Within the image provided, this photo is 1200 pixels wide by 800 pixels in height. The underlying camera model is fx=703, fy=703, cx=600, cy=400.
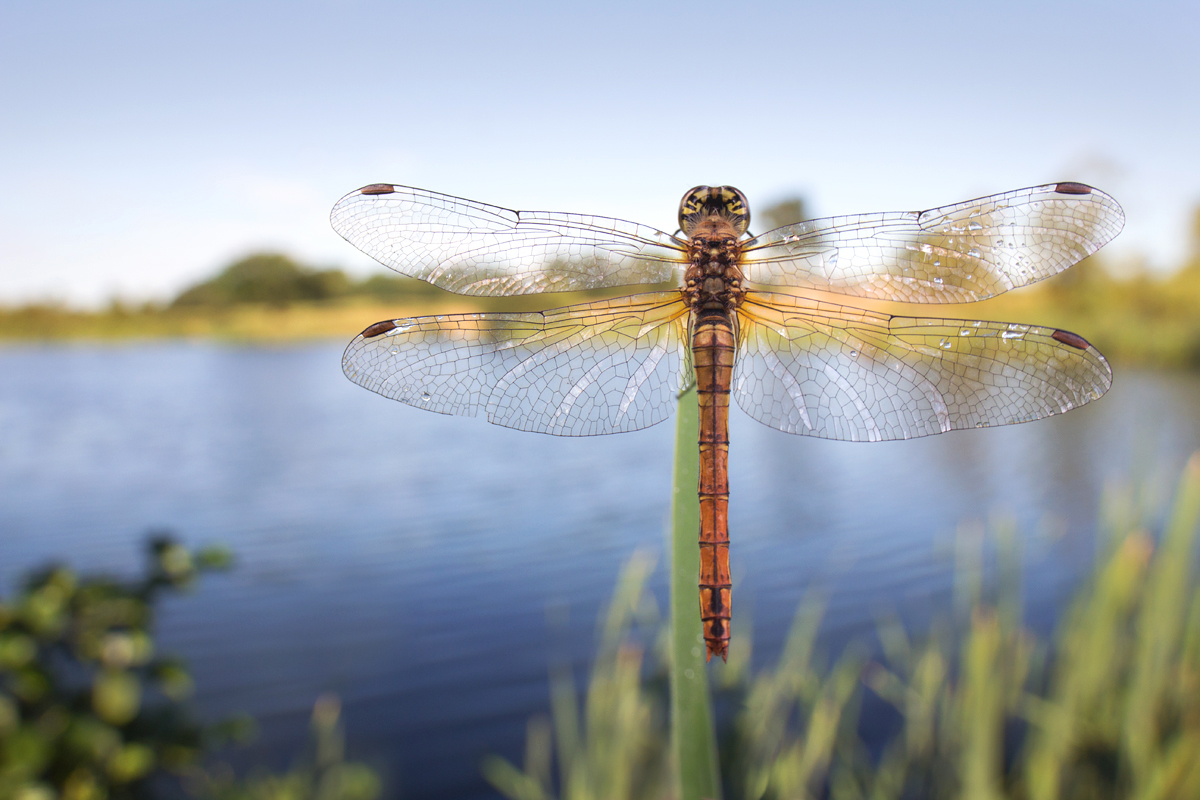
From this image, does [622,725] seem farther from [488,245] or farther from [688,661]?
[688,661]

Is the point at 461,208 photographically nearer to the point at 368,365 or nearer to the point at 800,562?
the point at 368,365

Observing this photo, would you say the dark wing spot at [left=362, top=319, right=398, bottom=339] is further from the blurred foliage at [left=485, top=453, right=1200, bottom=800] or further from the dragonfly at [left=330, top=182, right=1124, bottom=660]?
the blurred foliage at [left=485, top=453, right=1200, bottom=800]

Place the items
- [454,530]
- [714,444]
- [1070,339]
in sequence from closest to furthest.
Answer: [714,444]
[1070,339]
[454,530]

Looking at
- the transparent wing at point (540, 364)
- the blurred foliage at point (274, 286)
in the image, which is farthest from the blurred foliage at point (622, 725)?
the blurred foliage at point (274, 286)

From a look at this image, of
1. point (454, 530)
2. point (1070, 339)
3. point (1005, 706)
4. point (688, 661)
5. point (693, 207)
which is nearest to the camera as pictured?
point (688, 661)

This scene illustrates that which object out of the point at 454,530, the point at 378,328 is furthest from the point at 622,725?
the point at 454,530

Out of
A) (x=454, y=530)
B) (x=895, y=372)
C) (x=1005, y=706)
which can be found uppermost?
(x=895, y=372)
